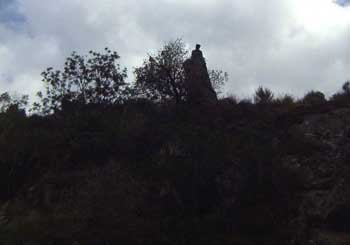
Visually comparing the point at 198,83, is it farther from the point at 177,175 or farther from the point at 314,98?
the point at 177,175

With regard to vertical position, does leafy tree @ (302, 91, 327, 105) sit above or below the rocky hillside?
above

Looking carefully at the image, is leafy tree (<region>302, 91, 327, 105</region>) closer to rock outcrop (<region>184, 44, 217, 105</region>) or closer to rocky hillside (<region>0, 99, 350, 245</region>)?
rocky hillside (<region>0, 99, 350, 245</region>)

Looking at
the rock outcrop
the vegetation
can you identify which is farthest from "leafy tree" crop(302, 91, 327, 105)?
the rock outcrop

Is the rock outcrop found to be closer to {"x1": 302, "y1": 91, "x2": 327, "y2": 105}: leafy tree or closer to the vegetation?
Answer: the vegetation

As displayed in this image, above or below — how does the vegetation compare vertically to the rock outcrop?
below

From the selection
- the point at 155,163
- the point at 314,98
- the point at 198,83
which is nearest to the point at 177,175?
the point at 155,163

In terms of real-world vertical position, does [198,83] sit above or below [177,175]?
above

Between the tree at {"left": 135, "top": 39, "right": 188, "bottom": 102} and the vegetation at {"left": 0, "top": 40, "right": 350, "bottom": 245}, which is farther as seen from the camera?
the tree at {"left": 135, "top": 39, "right": 188, "bottom": 102}

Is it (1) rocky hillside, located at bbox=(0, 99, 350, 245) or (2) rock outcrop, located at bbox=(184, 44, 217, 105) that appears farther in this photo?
(2) rock outcrop, located at bbox=(184, 44, 217, 105)

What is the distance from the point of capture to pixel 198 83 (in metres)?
22.8

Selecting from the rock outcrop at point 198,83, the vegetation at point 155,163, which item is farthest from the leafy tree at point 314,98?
the rock outcrop at point 198,83

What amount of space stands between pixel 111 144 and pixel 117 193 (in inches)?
123

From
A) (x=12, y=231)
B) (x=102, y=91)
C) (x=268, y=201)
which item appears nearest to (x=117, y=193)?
(x=12, y=231)

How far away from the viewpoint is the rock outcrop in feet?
74.5
